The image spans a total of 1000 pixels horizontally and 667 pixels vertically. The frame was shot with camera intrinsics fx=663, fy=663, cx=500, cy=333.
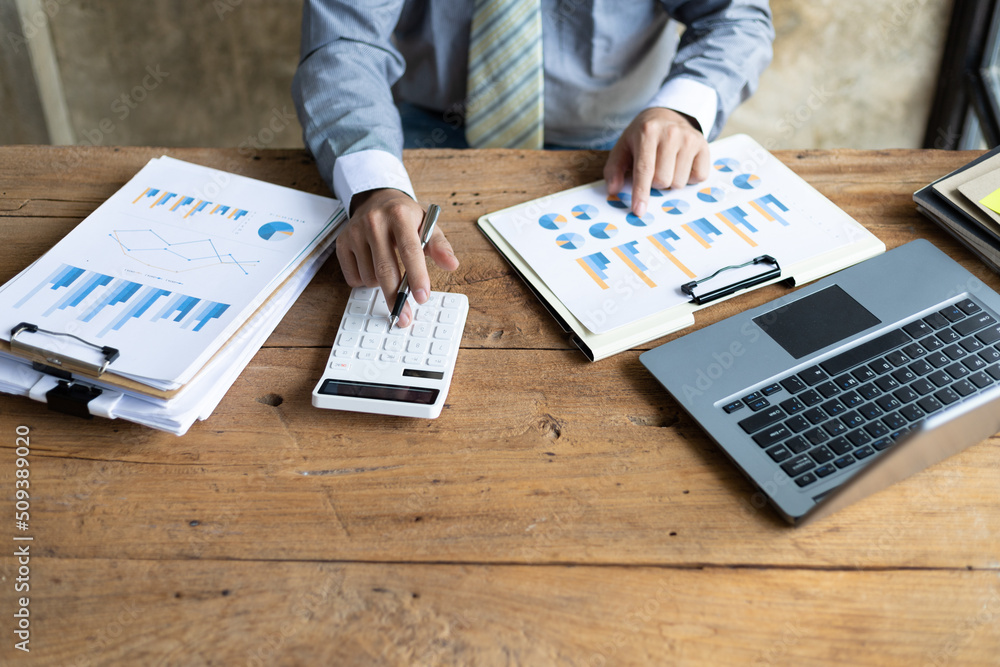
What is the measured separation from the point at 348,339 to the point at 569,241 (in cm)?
29

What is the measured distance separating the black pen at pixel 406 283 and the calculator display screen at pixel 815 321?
14.7 inches

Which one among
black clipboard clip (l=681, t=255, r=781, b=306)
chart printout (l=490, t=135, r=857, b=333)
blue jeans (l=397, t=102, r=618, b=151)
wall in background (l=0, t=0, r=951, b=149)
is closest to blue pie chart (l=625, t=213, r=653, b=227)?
chart printout (l=490, t=135, r=857, b=333)

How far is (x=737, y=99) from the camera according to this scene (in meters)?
1.06

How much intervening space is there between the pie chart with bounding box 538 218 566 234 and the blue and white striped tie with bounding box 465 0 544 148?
0.41 m

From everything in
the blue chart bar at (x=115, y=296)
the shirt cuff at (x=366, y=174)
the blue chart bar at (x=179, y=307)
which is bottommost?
the blue chart bar at (x=179, y=307)

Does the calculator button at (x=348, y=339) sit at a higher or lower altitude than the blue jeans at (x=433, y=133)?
higher

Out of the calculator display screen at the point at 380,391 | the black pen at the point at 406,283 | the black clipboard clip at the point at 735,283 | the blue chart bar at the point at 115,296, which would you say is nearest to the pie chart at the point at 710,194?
the black clipboard clip at the point at 735,283

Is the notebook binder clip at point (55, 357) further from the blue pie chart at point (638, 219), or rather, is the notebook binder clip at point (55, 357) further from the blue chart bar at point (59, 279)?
the blue pie chart at point (638, 219)

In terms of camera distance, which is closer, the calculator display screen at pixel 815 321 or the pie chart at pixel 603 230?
the calculator display screen at pixel 815 321

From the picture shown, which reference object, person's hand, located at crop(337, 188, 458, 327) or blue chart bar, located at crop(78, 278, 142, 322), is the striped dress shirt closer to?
person's hand, located at crop(337, 188, 458, 327)

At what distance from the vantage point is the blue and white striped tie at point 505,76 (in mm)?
1095

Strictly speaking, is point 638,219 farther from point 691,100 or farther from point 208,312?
point 208,312

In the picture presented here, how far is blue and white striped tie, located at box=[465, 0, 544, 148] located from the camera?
3.59 ft

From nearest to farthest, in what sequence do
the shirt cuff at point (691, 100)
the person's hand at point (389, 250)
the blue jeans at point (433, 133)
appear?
the person's hand at point (389, 250) → the shirt cuff at point (691, 100) → the blue jeans at point (433, 133)
